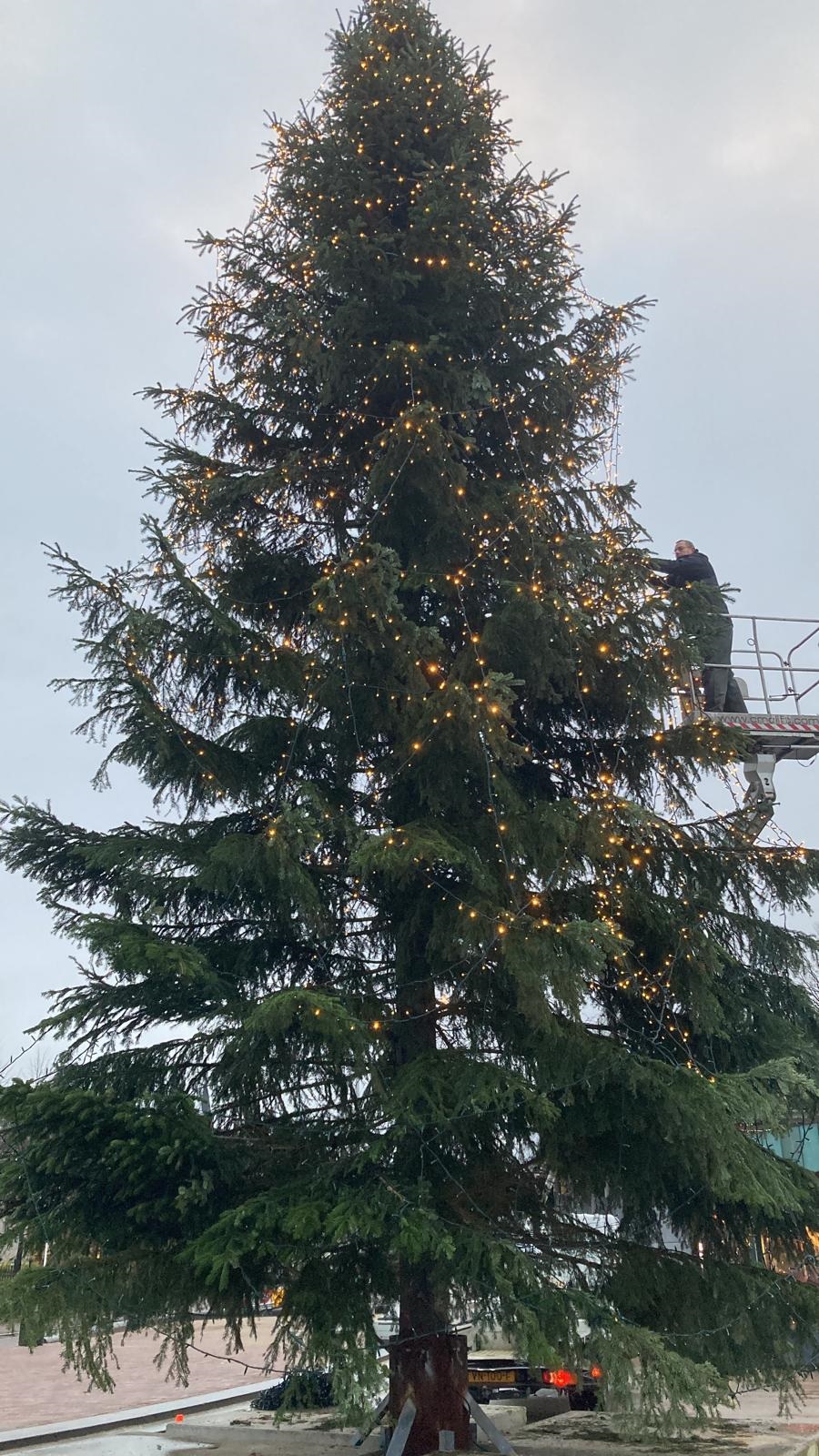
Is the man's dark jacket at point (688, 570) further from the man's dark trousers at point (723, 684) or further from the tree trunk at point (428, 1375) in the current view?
the tree trunk at point (428, 1375)

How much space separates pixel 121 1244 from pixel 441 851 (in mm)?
2681

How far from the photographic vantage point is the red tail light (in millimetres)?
10078

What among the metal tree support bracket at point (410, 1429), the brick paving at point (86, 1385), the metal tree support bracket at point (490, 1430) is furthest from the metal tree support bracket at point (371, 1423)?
the brick paving at point (86, 1385)

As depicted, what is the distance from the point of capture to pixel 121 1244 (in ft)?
18.0

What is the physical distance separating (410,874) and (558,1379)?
6538mm

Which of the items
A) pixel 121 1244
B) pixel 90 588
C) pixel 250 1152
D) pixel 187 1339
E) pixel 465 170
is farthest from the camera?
pixel 465 170

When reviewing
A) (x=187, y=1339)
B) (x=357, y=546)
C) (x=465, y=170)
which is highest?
(x=465, y=170)

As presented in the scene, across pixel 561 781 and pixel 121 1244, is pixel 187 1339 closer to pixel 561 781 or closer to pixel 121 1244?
pixel 121 1244

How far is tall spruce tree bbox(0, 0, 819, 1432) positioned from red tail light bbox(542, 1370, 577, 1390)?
383 centimetres

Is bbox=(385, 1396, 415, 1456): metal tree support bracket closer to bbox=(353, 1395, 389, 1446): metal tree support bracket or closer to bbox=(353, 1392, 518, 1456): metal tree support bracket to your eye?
bbox=(353, 1392, 518, 1456): metal tree support bracket

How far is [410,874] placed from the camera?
673cm

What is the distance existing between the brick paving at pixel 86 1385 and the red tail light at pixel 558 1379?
3.13 metres

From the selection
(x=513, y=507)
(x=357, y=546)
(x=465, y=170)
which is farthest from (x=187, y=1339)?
(x=465, y=170)

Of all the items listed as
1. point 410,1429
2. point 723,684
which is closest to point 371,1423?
point 410,1429
